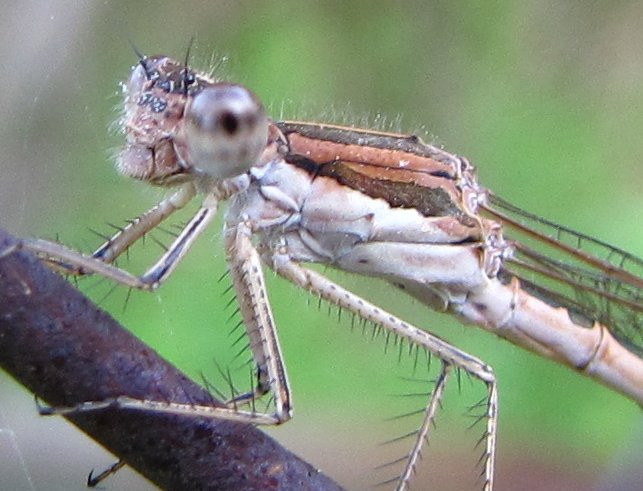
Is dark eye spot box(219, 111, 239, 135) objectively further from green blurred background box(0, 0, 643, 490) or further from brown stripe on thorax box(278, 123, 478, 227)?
green blurred background box(0, 0, 643, 490)

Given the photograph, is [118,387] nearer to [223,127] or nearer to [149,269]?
[149,269]

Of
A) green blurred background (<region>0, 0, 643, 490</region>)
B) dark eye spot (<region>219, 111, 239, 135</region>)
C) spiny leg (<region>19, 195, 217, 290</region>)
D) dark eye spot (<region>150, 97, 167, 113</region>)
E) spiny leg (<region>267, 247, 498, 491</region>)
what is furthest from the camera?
green blurred background (<region>0, 0, 643, 490</region>)

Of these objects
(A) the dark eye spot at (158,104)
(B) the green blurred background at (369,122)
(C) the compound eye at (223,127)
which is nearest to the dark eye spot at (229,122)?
(C) the compound eye at (223,127)

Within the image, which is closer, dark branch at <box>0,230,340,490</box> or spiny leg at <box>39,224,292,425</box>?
dark branch at <box>0,230,340,490</box>

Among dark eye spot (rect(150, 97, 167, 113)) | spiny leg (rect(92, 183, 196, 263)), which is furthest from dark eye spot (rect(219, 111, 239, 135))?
spiny leg (rect(92, 183, 196, 263))

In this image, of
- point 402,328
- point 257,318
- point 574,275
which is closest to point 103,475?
point 257,318

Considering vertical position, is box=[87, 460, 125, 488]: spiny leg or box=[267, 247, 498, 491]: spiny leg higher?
box=[267, 247, 498, 491]: spiny leg

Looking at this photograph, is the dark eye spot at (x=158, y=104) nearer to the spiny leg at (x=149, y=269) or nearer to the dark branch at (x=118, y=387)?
the spiny leg at (x=149, y=269)
